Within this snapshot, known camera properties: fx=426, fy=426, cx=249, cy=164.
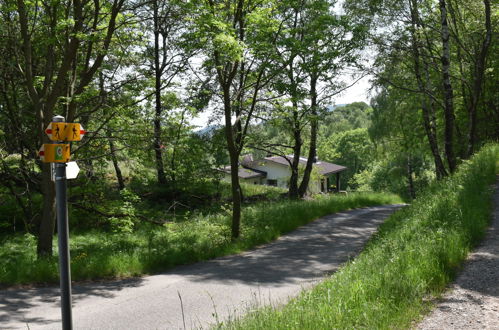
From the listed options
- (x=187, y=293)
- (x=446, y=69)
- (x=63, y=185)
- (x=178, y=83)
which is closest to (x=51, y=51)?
(x=178, y=83)

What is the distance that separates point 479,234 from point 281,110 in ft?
42.8

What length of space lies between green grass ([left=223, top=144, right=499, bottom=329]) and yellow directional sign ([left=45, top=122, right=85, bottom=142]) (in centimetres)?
253

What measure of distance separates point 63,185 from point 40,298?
4.76 m

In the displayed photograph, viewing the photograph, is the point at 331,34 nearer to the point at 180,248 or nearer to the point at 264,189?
the point at 180,248

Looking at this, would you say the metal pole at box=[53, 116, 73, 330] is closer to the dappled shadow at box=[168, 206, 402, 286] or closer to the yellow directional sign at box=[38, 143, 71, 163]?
the yellow directional sign at box=[38, 143, 71, 163]

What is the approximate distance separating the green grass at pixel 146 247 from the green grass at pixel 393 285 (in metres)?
4.89

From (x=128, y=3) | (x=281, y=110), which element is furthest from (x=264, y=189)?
(x=128, y=3)

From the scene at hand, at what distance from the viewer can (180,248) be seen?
10.7 metres

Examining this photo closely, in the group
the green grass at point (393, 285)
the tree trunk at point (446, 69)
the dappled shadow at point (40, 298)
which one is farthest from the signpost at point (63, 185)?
the tree trunk at point (446, 69)

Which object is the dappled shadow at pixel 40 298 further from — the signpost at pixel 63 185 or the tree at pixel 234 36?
the tree at pixel 234 36

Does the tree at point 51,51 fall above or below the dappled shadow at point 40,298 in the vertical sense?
above

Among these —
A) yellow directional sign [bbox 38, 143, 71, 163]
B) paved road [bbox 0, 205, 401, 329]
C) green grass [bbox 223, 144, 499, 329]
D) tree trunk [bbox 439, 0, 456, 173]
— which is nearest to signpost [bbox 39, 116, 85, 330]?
yellow directional sign [bbox 38, 143, 71, 163]

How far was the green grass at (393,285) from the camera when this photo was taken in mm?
4168

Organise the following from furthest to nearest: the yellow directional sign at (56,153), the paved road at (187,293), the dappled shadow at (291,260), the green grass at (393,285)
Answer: the dappled shadow at (291,260), the paved road at (187,293), the green grass at (393,285), the yellow directional sign at (56,153)
